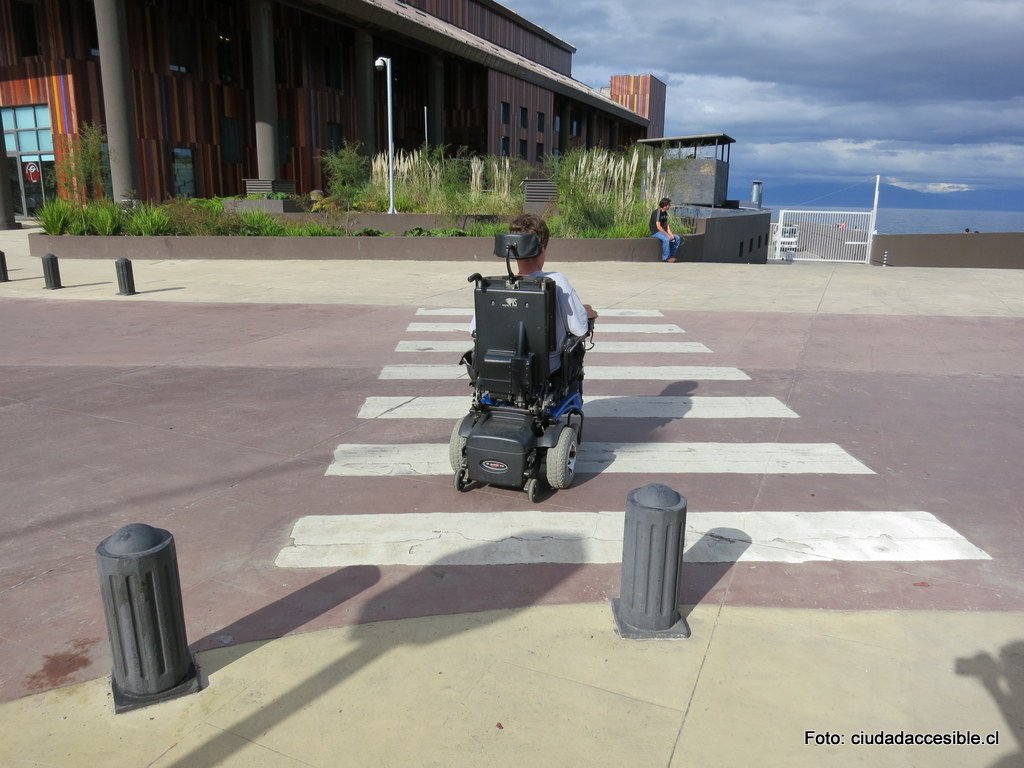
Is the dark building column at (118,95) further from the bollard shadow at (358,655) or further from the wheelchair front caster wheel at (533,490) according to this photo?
the bollard shadow at (358,655)

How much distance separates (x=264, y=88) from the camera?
28.4m

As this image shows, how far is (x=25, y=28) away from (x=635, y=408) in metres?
29.7

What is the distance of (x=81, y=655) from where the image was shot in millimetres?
3180

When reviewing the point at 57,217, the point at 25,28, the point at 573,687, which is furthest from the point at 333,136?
the point at 573,687

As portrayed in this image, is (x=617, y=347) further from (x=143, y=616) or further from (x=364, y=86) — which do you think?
A: (x=364, y=86)

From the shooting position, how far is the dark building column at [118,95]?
23.4m

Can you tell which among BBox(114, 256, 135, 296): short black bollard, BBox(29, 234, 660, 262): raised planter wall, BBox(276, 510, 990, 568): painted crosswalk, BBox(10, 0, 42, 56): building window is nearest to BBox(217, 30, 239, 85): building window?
BBox(10, 0, 42, 56): building window

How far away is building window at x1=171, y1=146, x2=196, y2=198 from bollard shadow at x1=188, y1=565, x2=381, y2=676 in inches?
1108

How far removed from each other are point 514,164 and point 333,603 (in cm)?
2126

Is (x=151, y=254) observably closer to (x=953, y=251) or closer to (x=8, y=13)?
(x=8, y=13)

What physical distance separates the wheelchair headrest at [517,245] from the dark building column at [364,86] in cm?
3041

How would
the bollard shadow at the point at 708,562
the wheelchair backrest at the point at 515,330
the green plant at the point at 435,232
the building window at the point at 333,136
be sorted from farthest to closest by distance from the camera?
the building window at the point at 333,136 → the green plant at the point at 435,232 → the wheelchair backrest at the point at 515,330 → the bollard shadow at the point at 708,562

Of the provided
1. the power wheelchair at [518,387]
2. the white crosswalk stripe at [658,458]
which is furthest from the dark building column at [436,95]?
the power wheelchair at [518,387]

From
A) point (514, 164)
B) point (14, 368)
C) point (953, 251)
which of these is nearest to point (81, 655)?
point (14, 368)
